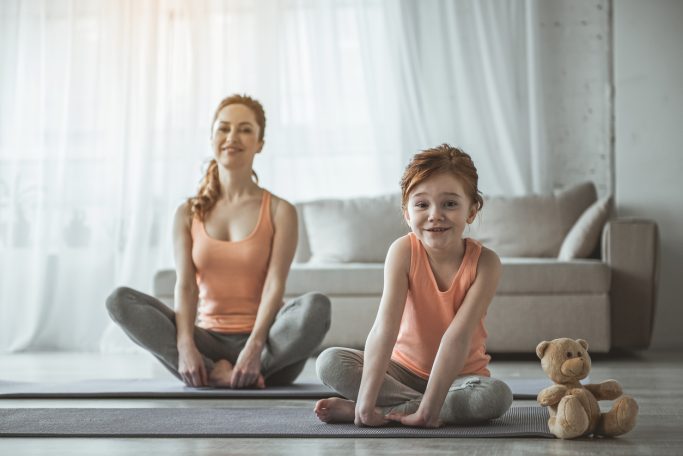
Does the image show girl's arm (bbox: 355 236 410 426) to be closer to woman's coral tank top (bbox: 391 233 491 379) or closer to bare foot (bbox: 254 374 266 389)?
woman's coral tank top (bbox: 391 233 491 379)

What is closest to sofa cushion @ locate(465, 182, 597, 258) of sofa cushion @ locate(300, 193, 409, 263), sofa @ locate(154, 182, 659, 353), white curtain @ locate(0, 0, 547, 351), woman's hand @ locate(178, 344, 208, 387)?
sofa @ locate(154, 182, 659, 353)

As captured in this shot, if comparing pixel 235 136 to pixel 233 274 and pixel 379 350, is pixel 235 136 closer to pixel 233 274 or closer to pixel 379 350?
pixel 233 274

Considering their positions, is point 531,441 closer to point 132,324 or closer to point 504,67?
point 132,324

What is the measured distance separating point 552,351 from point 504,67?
323 centimetres

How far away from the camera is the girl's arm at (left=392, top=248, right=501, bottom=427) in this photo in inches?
74.7

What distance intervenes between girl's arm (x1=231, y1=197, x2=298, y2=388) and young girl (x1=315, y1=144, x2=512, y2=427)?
0.62 metres

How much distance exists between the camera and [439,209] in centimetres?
197

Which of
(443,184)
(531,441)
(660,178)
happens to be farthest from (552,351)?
(660,178)

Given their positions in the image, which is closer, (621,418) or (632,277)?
(621,418)

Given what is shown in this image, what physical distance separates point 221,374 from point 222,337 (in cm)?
13

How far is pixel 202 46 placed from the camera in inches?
197

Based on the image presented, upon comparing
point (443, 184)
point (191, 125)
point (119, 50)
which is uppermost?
point (119, 50)

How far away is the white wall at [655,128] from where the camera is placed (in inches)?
185

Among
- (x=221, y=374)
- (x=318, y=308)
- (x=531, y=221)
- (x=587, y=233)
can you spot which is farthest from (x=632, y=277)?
(x=221, y=374)
